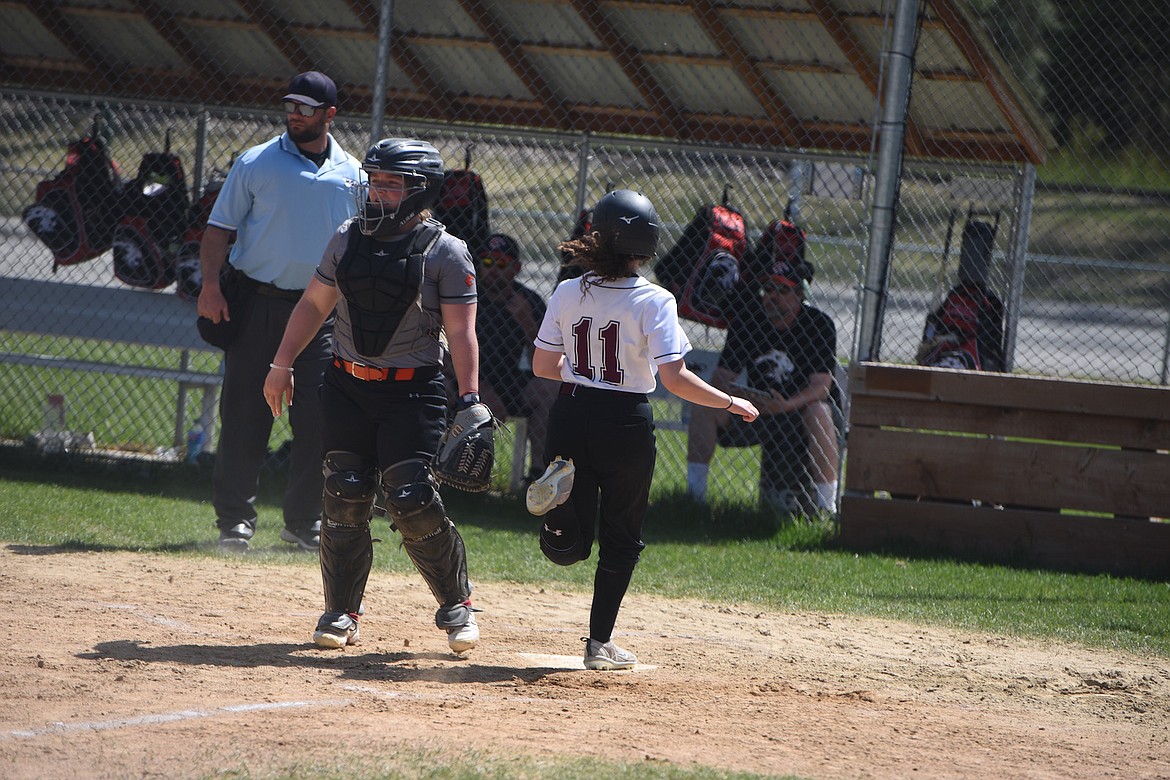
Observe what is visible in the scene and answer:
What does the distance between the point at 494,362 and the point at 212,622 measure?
11.6 feet

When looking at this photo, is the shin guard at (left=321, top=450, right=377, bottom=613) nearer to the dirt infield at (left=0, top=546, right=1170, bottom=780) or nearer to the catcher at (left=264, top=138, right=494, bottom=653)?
the catcher at (left=264, top=138, right=494, bottom=653)

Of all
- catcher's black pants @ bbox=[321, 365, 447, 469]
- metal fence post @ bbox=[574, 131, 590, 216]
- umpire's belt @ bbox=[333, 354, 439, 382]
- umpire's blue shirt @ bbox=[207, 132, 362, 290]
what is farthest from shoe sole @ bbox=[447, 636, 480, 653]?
metal fence post @ bbox=[574, 131, 590, 216]

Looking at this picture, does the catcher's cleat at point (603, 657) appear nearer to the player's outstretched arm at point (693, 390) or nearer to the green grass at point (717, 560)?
the player's outstretched arm at point (693, 390)

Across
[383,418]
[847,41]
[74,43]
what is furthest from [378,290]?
[74,43]

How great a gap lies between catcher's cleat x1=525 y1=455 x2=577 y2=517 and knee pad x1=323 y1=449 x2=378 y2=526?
0.66 meters

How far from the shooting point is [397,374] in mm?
4398

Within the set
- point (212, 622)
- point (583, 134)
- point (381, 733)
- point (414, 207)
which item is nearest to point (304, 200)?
point (414, 207)

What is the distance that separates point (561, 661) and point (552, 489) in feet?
2.78

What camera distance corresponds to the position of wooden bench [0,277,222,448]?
8188mm

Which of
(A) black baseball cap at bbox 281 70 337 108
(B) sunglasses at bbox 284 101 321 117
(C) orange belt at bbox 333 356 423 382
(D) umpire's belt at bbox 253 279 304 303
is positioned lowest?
(C) orange belt at bbox 333 356 423 382

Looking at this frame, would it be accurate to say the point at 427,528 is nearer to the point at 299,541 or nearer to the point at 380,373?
the point at 380,373

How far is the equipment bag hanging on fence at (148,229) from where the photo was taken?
8.39 meters

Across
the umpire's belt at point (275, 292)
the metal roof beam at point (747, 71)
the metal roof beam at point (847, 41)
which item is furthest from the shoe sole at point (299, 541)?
the metal roof beam at point (847, 41)

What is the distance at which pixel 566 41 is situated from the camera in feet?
26.9
